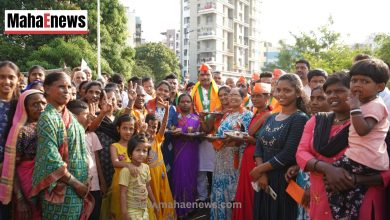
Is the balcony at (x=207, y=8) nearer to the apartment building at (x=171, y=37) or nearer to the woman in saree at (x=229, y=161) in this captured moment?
the apartment building at (x=171, y=37)

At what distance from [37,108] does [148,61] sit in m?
37.0

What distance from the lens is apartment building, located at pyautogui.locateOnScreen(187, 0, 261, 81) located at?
180ft

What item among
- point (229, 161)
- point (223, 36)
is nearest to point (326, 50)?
point (229, 161)

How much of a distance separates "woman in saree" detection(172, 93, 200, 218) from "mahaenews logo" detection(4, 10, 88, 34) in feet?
41.6

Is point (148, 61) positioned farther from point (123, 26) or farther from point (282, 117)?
point (282, 117)

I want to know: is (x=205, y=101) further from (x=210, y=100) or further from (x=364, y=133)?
(x=364, y=133)

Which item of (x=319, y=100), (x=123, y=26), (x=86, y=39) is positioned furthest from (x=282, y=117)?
(x=123, y=26)

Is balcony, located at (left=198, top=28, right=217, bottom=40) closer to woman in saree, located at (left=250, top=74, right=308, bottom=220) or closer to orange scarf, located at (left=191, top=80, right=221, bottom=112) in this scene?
orange scarf, located at (left=191, top=80, right=221, bottom=112)

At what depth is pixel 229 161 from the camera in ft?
16.0

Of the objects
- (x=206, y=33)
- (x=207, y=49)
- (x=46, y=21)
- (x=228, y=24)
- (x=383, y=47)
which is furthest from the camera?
(x=228, y=24)

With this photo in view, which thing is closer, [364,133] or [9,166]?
[364,133]

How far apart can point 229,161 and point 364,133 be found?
2.77m

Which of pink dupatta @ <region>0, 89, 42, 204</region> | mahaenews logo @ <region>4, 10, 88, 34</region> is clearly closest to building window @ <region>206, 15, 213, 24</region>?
mahaenews logo @ <region>4, 10, 88, 34</region>

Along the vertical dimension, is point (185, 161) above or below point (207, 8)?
below
